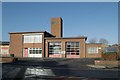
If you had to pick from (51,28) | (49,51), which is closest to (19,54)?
(49,51)

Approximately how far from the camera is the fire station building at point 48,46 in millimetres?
57625

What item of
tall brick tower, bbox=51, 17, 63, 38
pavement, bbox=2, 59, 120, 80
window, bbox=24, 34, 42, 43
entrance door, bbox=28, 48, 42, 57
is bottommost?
pavement, bbox=2, 59, 120, 80

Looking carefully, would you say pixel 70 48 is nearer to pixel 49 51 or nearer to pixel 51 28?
pixel 49 51

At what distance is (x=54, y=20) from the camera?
8094 centimetres

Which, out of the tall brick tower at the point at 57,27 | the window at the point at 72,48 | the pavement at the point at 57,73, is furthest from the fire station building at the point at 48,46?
the pavement at the point at 57,73

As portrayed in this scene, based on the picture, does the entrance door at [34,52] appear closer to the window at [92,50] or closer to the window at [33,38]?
the window at [33,38]

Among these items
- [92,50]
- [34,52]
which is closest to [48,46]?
[34,52]

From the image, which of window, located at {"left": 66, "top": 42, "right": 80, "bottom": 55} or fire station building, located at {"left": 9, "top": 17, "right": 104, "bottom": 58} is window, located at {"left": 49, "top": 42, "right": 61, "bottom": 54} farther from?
window, located at {"left": 66, "top": 42, "right": 80, "bottom": 55}

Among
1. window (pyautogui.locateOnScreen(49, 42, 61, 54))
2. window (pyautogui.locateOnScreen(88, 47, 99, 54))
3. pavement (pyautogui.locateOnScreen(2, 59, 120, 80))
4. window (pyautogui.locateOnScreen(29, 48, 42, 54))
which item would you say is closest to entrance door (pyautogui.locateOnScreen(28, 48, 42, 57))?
window (pyautogui.locateOnScreen(29, 48, 42, 54))

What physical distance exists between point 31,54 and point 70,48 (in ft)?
31.3

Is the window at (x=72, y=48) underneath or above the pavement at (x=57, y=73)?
above

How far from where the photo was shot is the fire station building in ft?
189

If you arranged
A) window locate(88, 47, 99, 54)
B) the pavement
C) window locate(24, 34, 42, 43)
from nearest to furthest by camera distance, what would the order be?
the pavement → window locate(24, 34, 42, 43) → window locate(88, 47, 99, 54)

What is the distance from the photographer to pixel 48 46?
192ft
